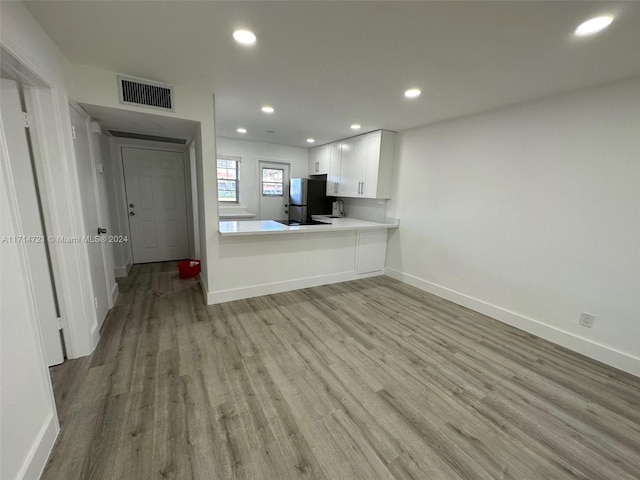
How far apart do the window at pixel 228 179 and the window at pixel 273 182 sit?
576mm

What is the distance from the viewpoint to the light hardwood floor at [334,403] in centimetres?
137

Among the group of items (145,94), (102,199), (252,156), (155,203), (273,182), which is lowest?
(155,203)

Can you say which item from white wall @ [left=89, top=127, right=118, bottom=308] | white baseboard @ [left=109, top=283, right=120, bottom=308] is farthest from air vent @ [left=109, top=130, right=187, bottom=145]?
white baseboard @ [left=109, top=283, right=120, bottom=308]

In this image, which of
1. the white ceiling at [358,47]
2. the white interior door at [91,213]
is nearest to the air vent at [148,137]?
the white interior door at [91,213]

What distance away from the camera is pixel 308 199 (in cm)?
518

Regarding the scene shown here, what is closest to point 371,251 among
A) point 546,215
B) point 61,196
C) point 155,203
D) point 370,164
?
point 370,164

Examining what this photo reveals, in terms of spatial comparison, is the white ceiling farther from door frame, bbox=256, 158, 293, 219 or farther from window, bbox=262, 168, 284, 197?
window, bbox=262, 168, 284, 197

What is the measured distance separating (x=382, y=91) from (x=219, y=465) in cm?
309

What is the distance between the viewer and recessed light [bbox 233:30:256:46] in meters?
1.67

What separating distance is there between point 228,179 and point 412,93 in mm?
3927

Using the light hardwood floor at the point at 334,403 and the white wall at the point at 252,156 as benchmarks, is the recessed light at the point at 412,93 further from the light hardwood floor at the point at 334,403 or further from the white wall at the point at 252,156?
the white wall at the point at 252,156

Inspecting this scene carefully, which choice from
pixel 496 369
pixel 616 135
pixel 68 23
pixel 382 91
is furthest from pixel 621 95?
pixel 68 23

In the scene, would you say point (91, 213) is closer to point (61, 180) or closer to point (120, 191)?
point (61, 180)

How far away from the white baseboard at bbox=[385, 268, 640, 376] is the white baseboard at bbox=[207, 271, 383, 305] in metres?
1.27
